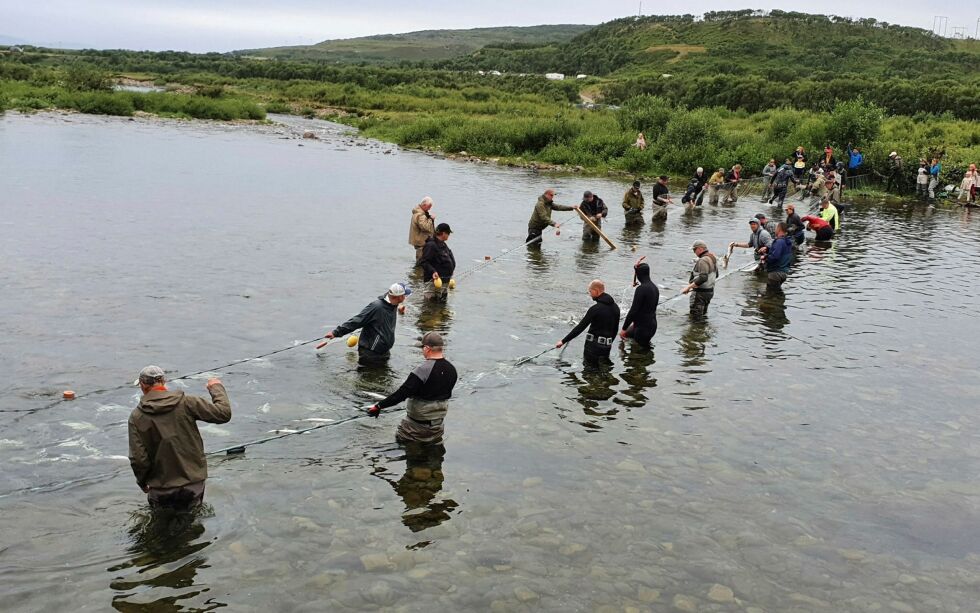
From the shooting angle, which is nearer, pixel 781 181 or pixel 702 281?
pixel 702 281

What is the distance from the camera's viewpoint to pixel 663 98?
210ft

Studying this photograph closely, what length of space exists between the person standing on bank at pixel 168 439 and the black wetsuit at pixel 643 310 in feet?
28.9

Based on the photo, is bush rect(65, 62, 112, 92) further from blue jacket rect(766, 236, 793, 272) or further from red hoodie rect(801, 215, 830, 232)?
blue jacket rect(766, 236, 793, 272)

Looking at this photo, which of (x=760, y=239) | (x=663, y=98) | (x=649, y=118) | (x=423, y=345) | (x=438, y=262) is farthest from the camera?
(x=663, y=98)

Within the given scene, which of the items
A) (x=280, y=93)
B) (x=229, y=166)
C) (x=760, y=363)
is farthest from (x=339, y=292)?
(x=280, y=93)

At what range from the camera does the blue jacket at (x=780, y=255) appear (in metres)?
20.5

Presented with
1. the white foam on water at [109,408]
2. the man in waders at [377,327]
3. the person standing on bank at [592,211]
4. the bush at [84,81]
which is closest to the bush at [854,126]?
the person standing on bank at [592,211]

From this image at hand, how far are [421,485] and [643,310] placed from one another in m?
6.69

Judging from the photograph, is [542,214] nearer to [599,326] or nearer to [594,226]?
[594,226]

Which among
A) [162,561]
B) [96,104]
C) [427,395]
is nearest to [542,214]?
[427,395]

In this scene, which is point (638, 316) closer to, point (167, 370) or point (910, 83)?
point (167, 370)

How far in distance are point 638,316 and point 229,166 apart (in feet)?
105

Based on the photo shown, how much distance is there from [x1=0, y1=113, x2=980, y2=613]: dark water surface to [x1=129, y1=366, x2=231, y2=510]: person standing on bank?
0.53m

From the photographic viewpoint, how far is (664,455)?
38.0 ft
